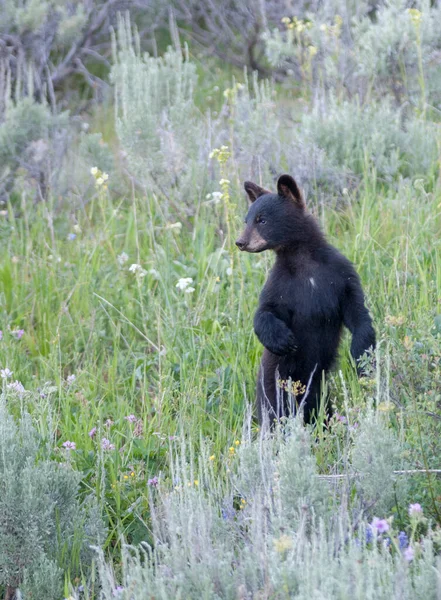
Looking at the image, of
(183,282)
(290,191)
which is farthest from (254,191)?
(183,282)

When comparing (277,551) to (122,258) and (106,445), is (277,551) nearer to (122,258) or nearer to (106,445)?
(106,445)

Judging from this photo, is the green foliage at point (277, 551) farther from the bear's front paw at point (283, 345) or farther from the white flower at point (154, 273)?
the white flower at point (154, 273)

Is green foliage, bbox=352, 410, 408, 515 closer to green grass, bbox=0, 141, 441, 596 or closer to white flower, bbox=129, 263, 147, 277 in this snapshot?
green grass, bbox=0, 141, 441, 596

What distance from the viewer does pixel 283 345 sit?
Result: 13.6 feet

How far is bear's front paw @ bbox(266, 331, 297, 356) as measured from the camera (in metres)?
4.14

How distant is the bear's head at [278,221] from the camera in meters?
4.41

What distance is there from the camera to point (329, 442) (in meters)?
3.71

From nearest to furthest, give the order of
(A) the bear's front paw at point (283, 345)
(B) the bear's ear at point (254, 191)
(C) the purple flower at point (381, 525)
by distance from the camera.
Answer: (C) the purple flower at point (381, 525) < (A) the bear's front paw at point (283, 345) < (B) the bear's ear at point (254, 191)

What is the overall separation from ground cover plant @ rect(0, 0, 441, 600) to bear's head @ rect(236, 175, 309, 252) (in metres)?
0.32

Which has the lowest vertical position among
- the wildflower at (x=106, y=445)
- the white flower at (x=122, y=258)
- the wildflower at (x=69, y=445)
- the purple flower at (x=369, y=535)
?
the wildflower at (x=106, y=445)

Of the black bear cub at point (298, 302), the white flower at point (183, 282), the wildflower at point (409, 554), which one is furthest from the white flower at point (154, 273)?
the wildflower at point (409, 554)

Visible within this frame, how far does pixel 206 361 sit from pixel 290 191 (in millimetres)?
1000

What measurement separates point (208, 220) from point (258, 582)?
13.2 feet

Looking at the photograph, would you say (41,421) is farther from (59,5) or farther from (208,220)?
(59,5)
